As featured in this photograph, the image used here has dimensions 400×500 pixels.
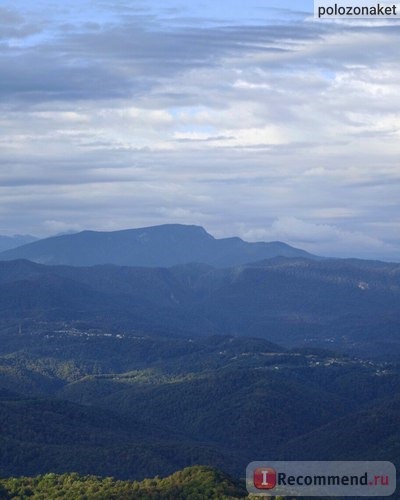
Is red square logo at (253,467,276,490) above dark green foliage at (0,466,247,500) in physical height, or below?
above

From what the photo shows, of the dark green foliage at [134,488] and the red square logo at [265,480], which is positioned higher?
the red square logo at [265,480]

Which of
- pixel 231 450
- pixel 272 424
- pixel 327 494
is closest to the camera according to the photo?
pixel 327 494

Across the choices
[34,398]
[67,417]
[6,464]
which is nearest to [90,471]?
[6,464]

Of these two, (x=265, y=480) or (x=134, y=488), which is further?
(x=134, y=488)

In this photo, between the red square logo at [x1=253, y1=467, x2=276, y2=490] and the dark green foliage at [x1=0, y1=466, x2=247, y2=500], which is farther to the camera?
the dark green foliage at [x1=0, y1=466, x2=247, y2=500]

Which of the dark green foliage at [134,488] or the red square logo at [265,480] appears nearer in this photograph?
the red square logo at [265,480]

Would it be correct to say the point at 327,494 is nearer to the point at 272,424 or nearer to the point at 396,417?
the point at 396,417

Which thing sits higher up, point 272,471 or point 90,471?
point 272,471

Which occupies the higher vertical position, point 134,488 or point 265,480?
point 265,480
